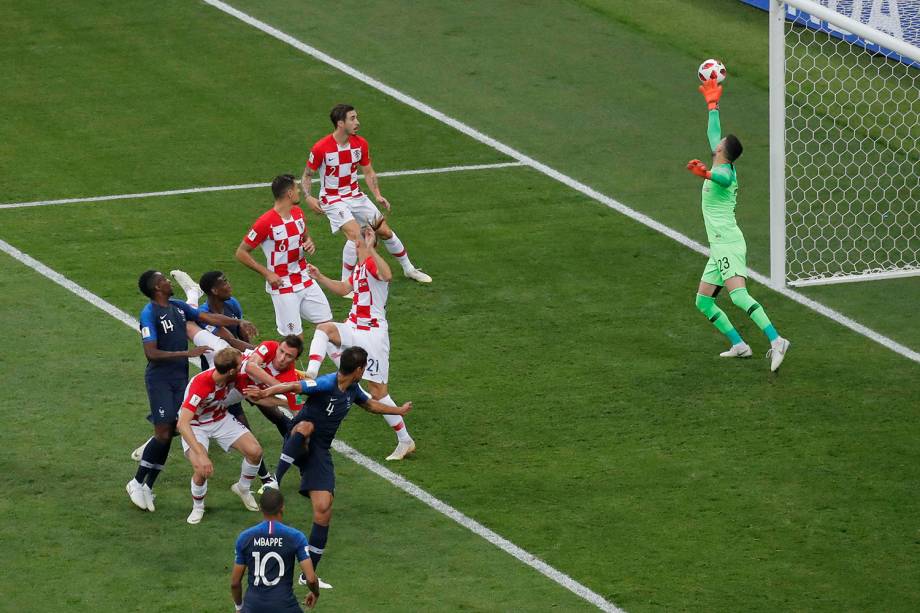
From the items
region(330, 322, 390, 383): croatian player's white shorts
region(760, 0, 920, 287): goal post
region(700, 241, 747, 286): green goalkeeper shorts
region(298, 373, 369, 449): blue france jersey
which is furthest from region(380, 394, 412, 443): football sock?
region(760, 0, 920, 287): goal post

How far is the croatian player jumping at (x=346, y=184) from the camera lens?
651 inches

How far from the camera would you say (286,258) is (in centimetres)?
1461

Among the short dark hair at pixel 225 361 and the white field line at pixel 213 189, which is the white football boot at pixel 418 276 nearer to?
the white field line at pixel 213 189

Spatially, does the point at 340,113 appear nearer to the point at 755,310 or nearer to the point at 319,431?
the point at 755,310

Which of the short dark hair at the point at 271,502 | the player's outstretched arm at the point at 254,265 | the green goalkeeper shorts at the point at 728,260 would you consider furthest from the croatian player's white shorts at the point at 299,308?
the short dark hair at the point at 271,502

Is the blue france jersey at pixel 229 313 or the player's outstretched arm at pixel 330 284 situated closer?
the blue france jersey at pixel 229 313

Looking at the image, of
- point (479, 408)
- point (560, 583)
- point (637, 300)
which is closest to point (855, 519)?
point (560, 583)

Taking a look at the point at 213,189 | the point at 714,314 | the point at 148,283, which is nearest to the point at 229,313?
the point at 148,283

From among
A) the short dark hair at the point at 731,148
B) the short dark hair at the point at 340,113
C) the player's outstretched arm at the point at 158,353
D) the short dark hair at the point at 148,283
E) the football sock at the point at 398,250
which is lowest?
the football sock at the point at 398,250

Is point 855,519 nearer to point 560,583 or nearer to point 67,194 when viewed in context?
point 560,583

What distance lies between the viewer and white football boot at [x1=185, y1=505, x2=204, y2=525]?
488 inches

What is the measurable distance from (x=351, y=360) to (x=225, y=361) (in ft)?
3.20

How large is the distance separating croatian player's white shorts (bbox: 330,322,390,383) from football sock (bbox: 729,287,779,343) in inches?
144

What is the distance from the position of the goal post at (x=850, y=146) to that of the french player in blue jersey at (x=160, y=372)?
753 centimetres
